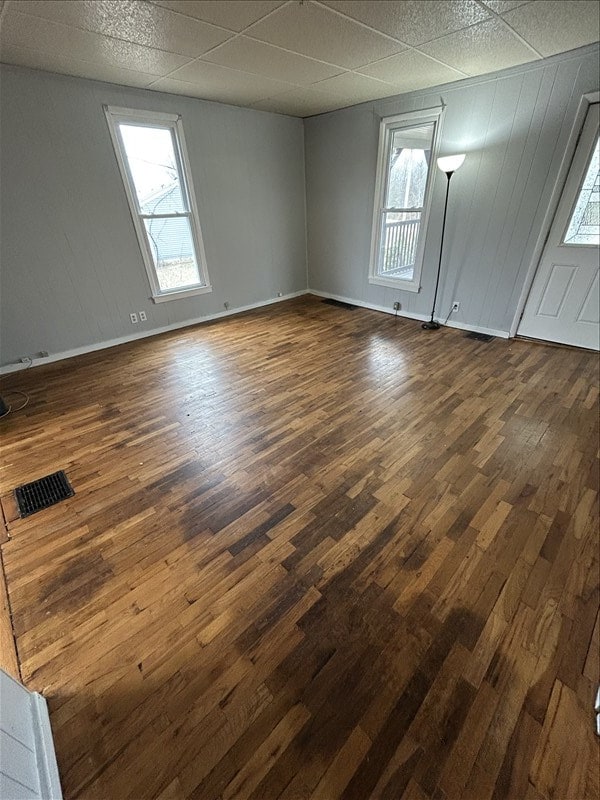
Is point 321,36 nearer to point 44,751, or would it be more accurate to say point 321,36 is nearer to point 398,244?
point 398,244

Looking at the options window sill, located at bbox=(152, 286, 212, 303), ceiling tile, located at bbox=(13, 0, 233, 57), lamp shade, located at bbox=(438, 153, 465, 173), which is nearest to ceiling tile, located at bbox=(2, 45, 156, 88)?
ceiling tile, located at bbox=(13, 0, 233, 57)

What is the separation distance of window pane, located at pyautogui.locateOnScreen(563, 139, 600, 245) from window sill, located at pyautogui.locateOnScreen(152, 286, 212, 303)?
4.17m

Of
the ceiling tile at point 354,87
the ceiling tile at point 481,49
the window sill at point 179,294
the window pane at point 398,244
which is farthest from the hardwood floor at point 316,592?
the ceiling tile at point 354,87

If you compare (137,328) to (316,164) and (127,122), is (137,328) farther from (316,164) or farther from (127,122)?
(316,164)

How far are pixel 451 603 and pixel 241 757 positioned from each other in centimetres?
93

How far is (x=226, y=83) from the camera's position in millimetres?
3318

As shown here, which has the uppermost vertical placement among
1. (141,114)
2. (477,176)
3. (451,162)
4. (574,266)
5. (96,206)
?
(141,114)

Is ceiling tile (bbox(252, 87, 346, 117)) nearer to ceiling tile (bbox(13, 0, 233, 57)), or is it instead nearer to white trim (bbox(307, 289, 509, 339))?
ceiling tile (bbox(13, 0, 233, 57))

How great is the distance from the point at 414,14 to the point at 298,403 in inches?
105

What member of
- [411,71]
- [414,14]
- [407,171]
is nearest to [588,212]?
[411,71]

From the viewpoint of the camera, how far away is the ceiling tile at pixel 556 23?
2045 millimetres

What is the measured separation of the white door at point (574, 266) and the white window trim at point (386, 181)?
1.32 meters

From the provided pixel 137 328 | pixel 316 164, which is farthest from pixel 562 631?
pixel 316 164

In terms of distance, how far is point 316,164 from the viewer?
5000 mm
